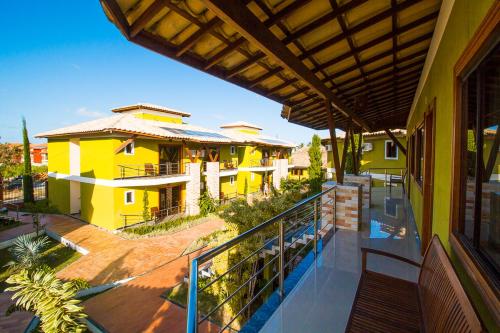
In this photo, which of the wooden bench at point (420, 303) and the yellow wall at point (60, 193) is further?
the yellow wall at point (60, 193)

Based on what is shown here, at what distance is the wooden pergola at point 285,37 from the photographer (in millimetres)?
2135

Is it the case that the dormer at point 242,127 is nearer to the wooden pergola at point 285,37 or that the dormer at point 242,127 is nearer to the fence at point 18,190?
the fence at point 18,190

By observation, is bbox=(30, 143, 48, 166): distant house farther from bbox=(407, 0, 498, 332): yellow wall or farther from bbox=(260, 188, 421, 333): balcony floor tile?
bbox=(407, 0, 498, 332): yellow wall

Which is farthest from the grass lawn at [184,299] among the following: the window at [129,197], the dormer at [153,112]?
the dormer at [153,112]

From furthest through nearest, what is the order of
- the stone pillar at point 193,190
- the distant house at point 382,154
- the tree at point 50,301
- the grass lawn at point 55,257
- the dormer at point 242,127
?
1. the dormer at point 242,127
2. the stone pillar at point 193,190
3. the distant house at point 382,154
4. the grass lawn at point 55,257
5. the tree at point 50,301

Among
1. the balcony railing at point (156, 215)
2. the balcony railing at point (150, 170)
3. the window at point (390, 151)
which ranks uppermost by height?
the window at point (390, 151)

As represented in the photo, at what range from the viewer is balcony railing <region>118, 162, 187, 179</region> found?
44.6 feet

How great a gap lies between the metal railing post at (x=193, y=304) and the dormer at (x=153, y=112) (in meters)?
19.3

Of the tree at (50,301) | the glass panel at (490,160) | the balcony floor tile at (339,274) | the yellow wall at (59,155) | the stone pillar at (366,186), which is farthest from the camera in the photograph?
the yellow wall at (59,155)

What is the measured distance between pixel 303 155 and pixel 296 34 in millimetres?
34240

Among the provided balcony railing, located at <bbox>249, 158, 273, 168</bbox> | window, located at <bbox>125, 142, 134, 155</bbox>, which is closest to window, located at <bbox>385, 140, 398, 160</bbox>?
balcony railing, located at <bbox>249, 158, 273, 168</bbox>

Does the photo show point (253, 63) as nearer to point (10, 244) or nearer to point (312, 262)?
point (312, 262)

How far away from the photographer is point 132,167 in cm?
1390

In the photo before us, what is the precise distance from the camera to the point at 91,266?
9469 millimetres
